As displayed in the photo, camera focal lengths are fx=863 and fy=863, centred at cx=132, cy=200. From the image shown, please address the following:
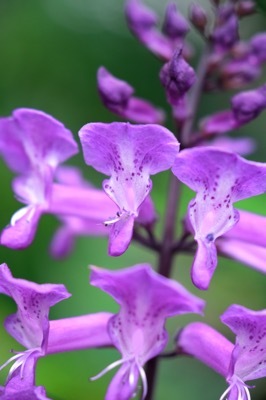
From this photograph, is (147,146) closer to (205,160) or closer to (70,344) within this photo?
(205,160)

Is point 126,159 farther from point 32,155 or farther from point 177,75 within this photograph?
point 32,155

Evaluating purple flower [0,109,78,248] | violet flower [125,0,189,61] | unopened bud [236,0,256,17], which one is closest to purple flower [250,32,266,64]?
unopened bud [236,0,256,17]

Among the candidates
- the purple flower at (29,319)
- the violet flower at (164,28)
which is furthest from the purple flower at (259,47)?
the purple flower at (29,319)

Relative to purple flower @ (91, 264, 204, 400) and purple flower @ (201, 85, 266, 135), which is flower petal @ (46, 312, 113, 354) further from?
purple flower @ (201, 85, 266, 135)

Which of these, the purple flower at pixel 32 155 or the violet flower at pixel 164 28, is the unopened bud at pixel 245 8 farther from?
the purple flower at pixel 32 155

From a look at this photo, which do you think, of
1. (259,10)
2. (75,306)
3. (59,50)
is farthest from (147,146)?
(59,50)

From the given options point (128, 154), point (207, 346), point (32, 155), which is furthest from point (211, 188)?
point (32, 155)
